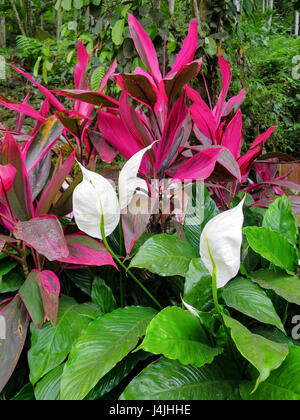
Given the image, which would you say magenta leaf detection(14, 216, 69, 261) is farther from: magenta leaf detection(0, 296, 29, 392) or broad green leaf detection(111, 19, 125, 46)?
broad green leaf detection(111, 19, 125, 46)

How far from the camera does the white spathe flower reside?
0.43m

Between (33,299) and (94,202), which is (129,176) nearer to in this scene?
(94,202)

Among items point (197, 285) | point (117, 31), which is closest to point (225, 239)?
point (197, 285)

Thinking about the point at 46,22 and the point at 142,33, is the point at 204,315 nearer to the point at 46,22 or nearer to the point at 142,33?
the point at 142,33

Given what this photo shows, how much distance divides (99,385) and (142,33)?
0.66 metres

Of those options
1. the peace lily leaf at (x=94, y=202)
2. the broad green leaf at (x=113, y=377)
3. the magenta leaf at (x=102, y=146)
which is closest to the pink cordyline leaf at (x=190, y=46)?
the magenta leaf at (x=102, y=146)

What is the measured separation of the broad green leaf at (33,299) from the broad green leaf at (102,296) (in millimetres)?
111

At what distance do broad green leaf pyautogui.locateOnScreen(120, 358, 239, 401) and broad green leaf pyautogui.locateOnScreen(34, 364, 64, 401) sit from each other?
0.13 m

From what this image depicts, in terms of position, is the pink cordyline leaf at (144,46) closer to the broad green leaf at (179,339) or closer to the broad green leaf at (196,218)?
the broad green leaf at (196,218)

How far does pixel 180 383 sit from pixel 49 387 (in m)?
0.20

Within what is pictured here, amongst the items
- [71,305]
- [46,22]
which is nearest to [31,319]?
[71,305]

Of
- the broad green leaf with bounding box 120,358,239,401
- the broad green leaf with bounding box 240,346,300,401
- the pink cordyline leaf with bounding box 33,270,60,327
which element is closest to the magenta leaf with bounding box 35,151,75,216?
the pink cordyline leaf with bounding box 33,270,60,327

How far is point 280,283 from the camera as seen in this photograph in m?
0.53

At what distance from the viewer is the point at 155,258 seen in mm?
534
